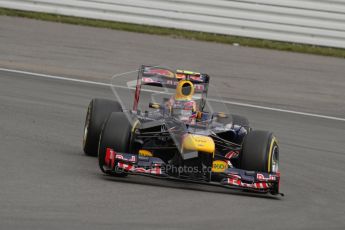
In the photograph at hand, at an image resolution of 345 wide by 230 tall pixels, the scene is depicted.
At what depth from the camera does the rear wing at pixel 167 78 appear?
1092 centimetres

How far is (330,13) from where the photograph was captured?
20.5 meters

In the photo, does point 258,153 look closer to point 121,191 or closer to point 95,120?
point 121,191

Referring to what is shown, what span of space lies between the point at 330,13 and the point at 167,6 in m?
3.58

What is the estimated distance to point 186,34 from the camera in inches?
851

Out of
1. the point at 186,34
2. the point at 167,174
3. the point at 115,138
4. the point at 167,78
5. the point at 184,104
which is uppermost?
Result: the point at 186,34

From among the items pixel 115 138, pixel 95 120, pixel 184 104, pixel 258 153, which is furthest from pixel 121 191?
pixel 95 120

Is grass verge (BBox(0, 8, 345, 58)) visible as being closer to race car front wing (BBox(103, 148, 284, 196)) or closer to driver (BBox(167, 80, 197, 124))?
driver (BBox(167, 80, 197, 124))

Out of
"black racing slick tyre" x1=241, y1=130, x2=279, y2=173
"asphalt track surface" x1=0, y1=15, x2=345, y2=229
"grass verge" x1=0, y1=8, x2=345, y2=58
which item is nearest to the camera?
"asphalt track surface" x1=0, y1=15, x2=345, y2=229

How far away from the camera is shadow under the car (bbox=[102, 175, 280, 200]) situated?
9.49 m

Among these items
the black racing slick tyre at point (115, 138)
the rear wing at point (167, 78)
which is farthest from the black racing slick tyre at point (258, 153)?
the rear wing at point (167, 78)

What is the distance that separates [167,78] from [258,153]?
181cm

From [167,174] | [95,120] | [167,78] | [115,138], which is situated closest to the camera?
[167,174]

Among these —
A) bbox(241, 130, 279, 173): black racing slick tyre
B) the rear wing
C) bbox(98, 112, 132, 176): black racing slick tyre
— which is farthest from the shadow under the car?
the rear wing

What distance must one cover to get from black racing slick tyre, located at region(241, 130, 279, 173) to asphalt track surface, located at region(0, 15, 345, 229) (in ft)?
1.04
